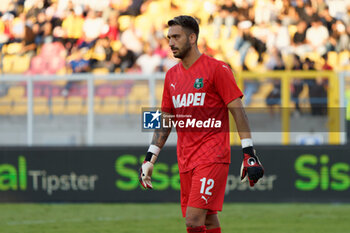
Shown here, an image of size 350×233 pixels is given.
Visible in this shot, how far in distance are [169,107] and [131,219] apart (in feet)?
15.1

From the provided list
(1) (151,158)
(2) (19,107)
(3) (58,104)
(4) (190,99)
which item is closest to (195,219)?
(1) (151,158)

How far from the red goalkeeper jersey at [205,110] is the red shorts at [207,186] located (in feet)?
0.17

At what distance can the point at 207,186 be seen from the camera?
4.95 meters

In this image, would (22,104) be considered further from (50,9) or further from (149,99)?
(50,9)

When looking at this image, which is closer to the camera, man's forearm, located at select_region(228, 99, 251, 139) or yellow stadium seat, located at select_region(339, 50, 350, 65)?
man's forearm, located at select_region(228, 99, 251, 139)

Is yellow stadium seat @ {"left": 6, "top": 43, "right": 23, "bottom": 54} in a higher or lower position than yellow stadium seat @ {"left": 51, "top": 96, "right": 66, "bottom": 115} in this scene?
higher

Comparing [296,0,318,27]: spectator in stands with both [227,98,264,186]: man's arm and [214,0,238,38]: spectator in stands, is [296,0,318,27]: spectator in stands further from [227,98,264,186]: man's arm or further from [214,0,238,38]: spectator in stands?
[227,98,264,186]: man's arm

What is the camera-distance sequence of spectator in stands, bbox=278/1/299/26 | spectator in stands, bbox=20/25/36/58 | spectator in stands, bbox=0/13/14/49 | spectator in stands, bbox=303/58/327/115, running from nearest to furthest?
spectator in stands, bbox=303/58/327/115 < spectator in stands, bbox=20/25/36/58 < spectator in stands, bbox=278/1/299/26 < spectator in stands, bbox=0/13/14/49

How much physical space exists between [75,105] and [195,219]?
703cm

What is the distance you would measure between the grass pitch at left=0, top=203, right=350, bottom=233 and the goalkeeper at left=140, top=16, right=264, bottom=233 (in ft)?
11.3

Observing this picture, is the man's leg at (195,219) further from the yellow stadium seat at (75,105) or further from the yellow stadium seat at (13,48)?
the yellow stadium seat at (13,48)

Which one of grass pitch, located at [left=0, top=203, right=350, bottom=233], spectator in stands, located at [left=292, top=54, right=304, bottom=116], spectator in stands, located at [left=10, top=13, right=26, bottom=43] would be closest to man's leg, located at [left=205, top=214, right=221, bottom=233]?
grass pitch, located at [left=0, top=203, right=350, bottom=233]

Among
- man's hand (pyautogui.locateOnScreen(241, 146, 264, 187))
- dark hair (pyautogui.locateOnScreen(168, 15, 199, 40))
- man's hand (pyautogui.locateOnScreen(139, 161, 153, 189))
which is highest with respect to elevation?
dark hair (pyautogui.locateOnScreen(168, 15, 199, 40))

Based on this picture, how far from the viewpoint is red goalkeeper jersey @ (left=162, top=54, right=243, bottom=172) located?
4996 millimetres
